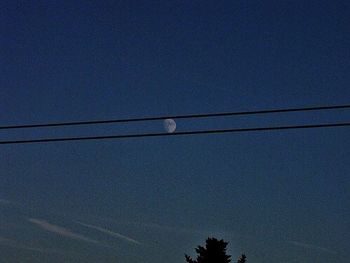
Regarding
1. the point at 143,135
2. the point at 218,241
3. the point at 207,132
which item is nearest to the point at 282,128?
the point at 207,132

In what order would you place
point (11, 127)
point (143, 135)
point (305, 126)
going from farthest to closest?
1. point (11, 127)
2. point (143, 135)
3. point (305, 126)

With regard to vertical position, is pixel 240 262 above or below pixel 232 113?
above

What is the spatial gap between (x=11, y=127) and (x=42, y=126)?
0.84 metres

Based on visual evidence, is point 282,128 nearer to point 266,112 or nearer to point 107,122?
point 266,112

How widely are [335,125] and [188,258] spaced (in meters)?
30.4

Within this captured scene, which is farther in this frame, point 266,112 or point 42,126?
point 42,126

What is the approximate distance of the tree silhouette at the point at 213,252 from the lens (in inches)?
1506

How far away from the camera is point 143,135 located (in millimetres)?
11297

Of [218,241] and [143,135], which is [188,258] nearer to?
[218,241]

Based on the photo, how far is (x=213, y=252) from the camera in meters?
38.3

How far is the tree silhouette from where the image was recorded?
125 ft

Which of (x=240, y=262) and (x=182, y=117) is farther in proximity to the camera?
(x=240, y=262)

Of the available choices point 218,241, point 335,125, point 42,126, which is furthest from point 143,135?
point 218,241

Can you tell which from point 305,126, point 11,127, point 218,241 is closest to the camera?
point 305,126
